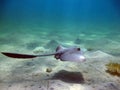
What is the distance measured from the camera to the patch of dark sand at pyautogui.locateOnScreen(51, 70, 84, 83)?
6.04 meters

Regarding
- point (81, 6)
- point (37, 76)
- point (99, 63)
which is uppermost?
point (81, 6)

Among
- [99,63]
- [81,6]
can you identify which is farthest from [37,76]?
[81,6]

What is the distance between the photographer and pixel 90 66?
779 centimetres

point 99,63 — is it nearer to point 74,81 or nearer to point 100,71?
point 100,71

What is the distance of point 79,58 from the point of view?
567 cm

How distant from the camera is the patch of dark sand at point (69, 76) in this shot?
6.04 m

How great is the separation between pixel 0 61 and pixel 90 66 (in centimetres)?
553

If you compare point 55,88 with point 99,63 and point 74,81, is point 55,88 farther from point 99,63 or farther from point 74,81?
point 99,63

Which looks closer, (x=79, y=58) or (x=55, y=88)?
(x=55, y=88)

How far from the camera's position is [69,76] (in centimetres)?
644

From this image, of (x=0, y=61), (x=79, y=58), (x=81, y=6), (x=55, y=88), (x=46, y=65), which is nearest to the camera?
(x=55, y=88)

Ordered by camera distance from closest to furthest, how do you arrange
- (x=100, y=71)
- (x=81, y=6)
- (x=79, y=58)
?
(x=79, y=58)
(x=100, y=71)
(x=81, y=6)

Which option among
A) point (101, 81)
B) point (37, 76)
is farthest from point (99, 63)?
point (37, 76)

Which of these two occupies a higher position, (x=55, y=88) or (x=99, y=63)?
(x=99, y=63)
